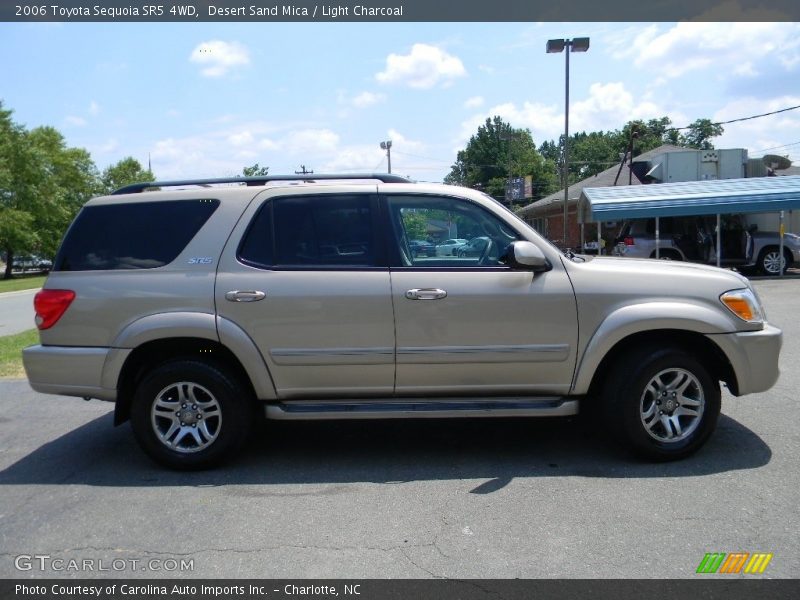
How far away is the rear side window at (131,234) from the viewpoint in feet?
15.9

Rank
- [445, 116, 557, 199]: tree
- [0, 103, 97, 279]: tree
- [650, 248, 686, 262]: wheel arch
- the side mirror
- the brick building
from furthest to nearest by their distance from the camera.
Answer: [445, 116, 557, 199]: tree < [0, 103, 97, 279]: tree < the brick building < [650, 248, 686, 262]: wheel arch < the side mirror

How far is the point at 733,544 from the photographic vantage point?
353 centimetres

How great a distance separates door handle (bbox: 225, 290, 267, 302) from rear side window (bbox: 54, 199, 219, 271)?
0.55 meters

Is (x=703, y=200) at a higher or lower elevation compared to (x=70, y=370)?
higher

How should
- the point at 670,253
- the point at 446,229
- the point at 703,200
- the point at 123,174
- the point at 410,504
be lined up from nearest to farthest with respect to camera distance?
1. the point at 410,504
2. the point at 446,229
3. the point at 703,200
4. the point at 670,253
5. the point at 123,174

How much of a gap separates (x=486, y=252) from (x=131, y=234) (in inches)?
101

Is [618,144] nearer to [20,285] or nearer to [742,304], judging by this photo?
[20,285]

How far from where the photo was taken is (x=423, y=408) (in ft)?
15.4

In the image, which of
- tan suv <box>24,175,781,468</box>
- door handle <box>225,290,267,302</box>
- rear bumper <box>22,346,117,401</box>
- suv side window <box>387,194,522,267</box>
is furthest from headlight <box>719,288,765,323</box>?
rear bumper <box>22,346,117,401</box>

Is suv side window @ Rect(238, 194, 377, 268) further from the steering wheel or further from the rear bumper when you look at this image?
the rear bumper

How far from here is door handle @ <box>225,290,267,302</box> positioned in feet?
15.3

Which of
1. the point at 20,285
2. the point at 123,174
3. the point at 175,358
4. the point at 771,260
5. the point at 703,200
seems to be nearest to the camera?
the point at 175,358

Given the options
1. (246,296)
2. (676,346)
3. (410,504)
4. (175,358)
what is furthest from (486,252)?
(175,358)

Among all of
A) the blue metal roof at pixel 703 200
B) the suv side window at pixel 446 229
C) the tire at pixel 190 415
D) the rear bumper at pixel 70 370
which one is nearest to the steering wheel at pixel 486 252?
the suv side window at pixel 446 229
